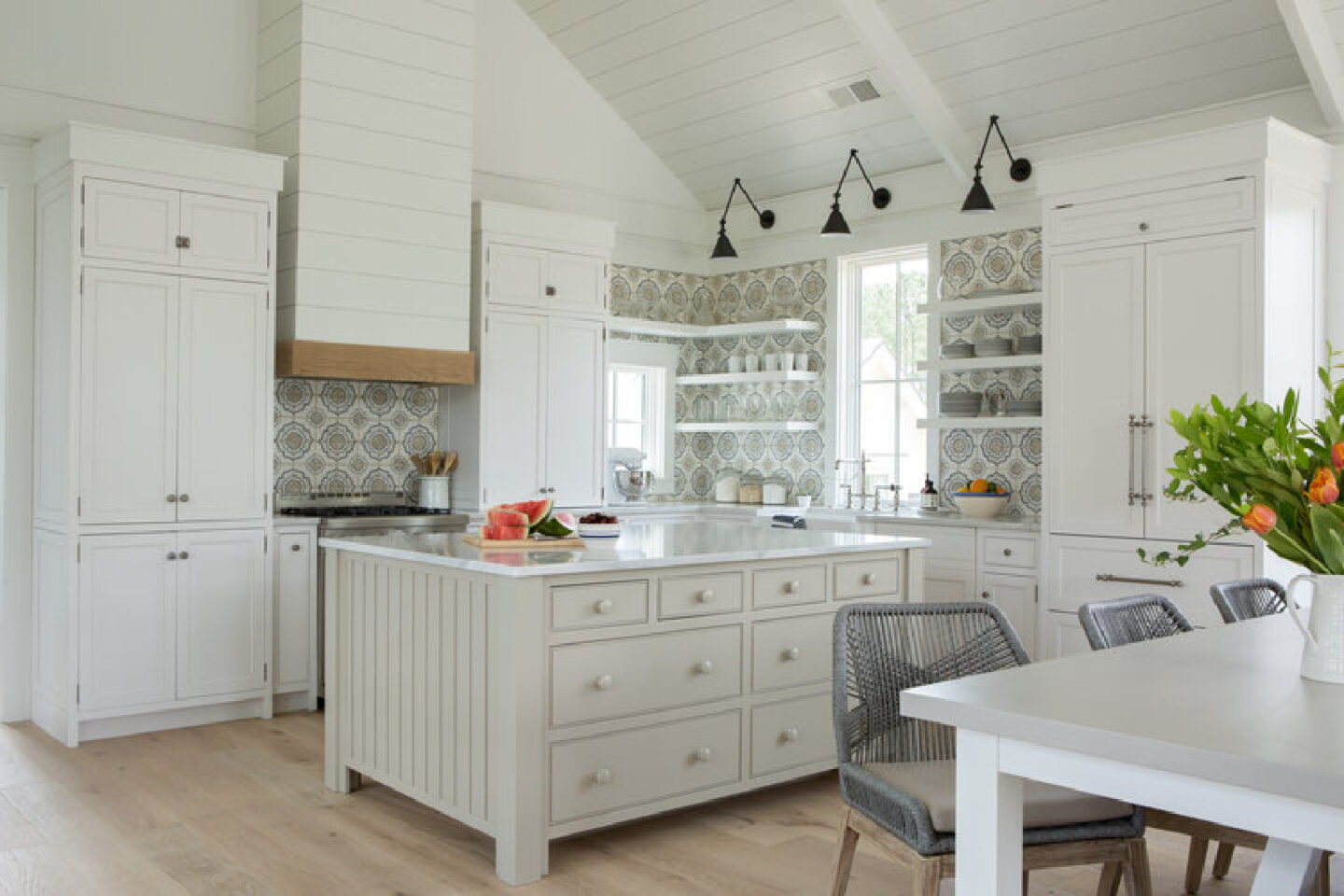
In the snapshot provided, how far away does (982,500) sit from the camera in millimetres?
5625

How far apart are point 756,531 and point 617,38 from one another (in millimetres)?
3306

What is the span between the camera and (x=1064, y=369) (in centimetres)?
512

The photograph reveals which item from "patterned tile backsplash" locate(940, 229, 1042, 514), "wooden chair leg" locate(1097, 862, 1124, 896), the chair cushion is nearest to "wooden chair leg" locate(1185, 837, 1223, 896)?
"wooden chair leg" locate(1097, 862, 1124, 896)

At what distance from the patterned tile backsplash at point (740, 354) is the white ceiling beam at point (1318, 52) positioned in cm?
284

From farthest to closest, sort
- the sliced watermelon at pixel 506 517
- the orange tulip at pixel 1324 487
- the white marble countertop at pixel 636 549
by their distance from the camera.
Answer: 1. the sliced watermelon at pixel 506 517
2. the white marble countertop at pixel 636 549
3. the orange tulip at pixel 1324 487

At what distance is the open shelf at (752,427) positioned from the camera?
6828 mm

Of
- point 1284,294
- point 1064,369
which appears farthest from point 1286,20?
point 1064,369

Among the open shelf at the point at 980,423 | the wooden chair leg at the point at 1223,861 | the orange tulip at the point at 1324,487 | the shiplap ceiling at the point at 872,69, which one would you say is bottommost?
the wooden chair leg at the point at 1223,861

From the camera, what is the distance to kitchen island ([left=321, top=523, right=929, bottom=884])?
10.4 feet

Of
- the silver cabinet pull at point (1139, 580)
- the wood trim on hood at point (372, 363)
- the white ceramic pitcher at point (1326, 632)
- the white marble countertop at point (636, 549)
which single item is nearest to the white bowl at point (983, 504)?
the silver cabinet pull at point (1139, 580)

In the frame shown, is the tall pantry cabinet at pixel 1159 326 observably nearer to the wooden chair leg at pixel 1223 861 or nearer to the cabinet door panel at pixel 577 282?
the wooden chair leg at pixel 1223 861

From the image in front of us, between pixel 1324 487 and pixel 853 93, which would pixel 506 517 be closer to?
pixel 1324 487

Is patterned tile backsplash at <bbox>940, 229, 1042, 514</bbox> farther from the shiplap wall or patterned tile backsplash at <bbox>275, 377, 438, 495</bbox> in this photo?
patterned tile backsplash at <bbox>275, 377, 438, 495</bbox>

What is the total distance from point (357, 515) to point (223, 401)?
0.81 metres
